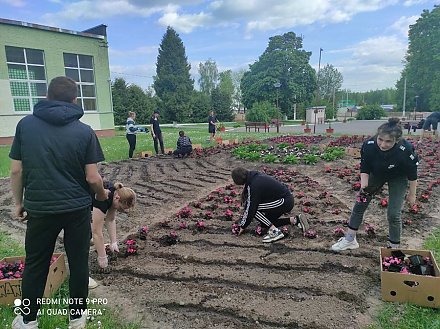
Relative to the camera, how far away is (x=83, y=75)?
23.0 metres

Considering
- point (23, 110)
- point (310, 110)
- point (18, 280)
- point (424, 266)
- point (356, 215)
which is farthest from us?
point (310, 110)

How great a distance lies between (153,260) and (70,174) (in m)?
2.06

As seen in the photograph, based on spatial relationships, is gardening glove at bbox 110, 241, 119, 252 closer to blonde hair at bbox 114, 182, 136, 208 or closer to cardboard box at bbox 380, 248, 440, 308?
blonde hair at bbox 114, 182, 136, 208

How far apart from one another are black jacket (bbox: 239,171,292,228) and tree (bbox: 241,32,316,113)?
4323 cm

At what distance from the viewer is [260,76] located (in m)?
48.7

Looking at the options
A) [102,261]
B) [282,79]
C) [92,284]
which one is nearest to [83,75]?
[102,261]

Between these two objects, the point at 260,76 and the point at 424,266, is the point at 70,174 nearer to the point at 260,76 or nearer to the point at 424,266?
the point at 424,266

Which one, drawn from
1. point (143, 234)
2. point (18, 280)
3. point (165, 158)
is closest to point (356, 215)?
point (143, 234)

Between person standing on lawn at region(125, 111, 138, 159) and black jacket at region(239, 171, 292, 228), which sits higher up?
person standing on lawn at region(125, 111, 138, 159)

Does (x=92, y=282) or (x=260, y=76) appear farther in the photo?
(x=260, y=76)

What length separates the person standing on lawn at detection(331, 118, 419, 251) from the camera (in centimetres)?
356

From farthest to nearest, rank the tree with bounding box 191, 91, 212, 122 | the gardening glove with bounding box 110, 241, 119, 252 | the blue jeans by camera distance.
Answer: the tree with bounding box 191, 91, 212, 122 → the gardening glove with bounding box 110, 241, 119, 252 → the blue jeans

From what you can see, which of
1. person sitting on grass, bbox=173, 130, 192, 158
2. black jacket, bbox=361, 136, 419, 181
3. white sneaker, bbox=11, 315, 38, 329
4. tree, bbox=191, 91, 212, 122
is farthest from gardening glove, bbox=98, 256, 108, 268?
tree, bbox=191, 91, 212, 122

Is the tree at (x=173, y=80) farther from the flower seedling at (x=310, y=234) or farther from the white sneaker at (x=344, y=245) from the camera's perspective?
the white sneaker at (x=344, y=245)
